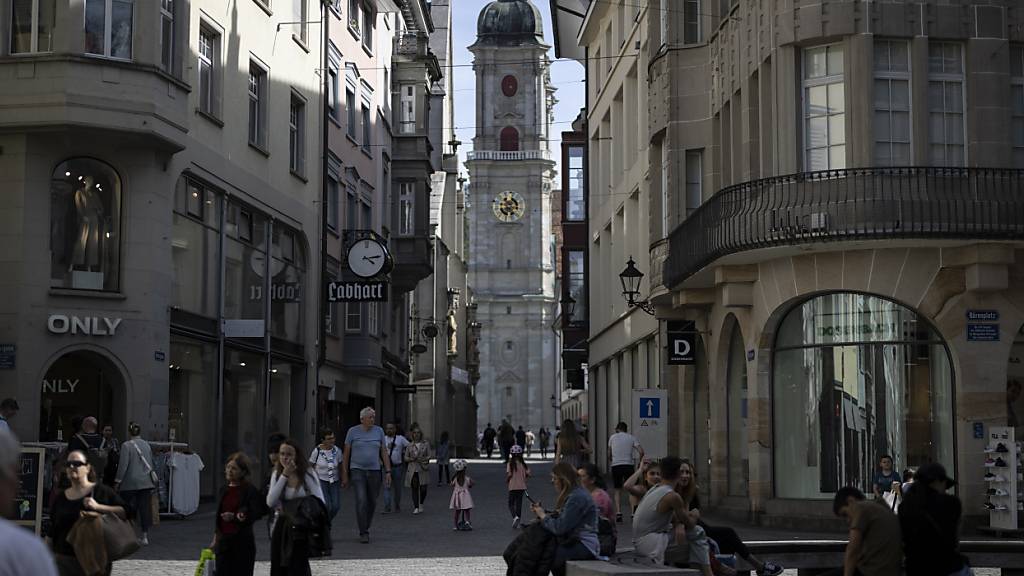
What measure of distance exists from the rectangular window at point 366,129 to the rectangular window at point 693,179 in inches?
721

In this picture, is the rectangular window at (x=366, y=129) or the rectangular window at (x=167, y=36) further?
the rectangular window at (x=366, y=129)

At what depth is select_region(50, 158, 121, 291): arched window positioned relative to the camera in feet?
83.4

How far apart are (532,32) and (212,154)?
12972 cm

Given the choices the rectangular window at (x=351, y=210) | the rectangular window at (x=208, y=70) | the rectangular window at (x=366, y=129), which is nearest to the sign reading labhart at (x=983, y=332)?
the rectangular window at (x=208, y=70)

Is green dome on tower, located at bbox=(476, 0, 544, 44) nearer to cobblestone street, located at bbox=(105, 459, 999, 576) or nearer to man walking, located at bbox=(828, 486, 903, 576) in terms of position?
cobblestone street, located at bbox=(105, 459, 999, 576)

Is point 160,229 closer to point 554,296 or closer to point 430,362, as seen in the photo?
point 430,362

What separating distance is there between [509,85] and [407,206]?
340 ft

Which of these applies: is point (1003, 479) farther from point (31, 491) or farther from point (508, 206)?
point (508, 206)

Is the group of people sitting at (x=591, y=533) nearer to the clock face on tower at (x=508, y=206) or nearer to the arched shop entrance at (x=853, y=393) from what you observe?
the arched shop entrance at (x=853, y=393)

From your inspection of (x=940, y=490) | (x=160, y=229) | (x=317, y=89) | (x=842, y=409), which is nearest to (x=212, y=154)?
(x=160, y=229)

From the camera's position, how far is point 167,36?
1074 inches

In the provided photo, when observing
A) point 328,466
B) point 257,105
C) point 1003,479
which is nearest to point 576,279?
point 257,105

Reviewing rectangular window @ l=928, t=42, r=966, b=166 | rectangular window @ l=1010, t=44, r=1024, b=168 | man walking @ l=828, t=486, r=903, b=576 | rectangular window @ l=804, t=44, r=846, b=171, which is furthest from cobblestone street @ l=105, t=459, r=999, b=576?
man walking @ l=828, t=486, r=903, b=576

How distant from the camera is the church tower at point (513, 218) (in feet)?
506
